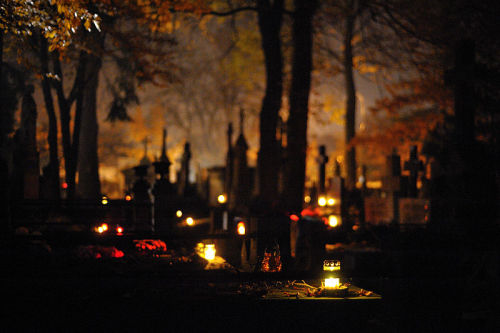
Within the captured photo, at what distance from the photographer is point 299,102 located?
1747 centimetres

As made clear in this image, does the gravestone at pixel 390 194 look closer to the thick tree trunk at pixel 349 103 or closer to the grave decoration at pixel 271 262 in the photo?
the thick tree trunk at pixel 349 103

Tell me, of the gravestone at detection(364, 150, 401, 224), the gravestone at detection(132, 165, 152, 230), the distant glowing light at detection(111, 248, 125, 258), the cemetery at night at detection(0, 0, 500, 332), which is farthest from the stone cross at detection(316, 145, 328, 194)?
the distant glowing light at detection(111, 248, 125, 258)

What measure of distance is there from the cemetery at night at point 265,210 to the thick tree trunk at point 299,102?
0.18 ft

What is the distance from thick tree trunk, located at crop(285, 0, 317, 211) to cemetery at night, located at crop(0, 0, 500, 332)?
0.06m

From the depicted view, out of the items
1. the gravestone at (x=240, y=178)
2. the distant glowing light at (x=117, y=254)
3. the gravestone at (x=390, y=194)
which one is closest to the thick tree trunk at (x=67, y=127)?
the gravestone at (x=240, y=178)

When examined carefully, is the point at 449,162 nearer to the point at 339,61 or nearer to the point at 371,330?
the point at 371,330

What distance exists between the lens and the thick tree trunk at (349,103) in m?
28.7

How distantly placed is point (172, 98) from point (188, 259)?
56575mm

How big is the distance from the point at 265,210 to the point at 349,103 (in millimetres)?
19039

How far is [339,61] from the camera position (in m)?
33.4

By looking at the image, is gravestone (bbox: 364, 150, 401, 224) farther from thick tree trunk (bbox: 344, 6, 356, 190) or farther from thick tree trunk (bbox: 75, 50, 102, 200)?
thick tree trunk (bbox: 75, 50, 102, 200)

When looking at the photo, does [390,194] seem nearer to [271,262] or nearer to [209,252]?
[209,252]

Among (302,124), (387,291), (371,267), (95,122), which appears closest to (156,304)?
(387,291)

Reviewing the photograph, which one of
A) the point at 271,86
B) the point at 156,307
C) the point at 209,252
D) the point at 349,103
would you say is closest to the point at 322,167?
the point at 271,86
